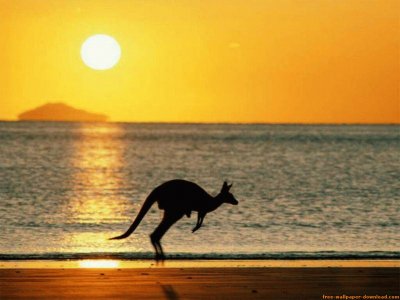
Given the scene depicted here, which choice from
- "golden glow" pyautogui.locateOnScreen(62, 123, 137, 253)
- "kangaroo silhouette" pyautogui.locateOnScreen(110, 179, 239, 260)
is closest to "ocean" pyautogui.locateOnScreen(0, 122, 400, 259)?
"golden glow" pyautogui.locateOnScreen(62, 123, 137, 253)

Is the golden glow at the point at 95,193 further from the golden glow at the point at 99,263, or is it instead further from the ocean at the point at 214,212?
the golden glow at the point at 99,263

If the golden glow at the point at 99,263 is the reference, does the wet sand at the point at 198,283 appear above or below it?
above

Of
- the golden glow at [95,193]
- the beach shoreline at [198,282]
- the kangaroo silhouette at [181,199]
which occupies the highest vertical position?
the kangaroo silhouette at [181,199]

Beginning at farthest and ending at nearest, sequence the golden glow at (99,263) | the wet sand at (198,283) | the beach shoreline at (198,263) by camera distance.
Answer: the beach shoreline at (198,263)
the golden glow at (99,263)
the wet sand at (198,283)

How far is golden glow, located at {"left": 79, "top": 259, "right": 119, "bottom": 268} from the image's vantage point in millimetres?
14987

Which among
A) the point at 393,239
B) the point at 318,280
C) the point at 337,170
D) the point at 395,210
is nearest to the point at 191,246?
the point at 393,239

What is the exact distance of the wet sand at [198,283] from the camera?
476 inches

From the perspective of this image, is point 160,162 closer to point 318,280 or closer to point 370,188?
point 370,188

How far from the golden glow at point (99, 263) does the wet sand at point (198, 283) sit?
0.70 m

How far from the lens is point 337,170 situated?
226 ft

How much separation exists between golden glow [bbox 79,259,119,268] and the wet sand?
0.70 m

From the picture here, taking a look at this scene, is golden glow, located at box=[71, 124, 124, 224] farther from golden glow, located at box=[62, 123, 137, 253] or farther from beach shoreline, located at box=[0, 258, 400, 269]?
beach shoreline, located at box=[0, 258, 400, 269]

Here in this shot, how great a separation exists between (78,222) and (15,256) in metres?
10.5

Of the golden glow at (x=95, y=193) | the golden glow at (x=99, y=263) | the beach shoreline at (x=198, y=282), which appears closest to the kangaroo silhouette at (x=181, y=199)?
the beach shoreline at (x=198, y=282)
